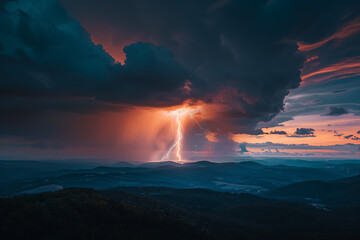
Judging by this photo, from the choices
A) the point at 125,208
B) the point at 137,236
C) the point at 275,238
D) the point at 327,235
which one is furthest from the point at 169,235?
the point at 327,235

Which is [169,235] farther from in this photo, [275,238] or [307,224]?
[307,224]

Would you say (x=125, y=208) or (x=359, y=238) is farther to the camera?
(x=359, y=238)

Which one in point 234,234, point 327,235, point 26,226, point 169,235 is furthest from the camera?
point 327,235

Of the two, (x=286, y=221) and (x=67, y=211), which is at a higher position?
(x=67, y=211)

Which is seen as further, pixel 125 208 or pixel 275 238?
pixel 275 238

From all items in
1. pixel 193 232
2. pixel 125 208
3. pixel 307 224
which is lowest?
pixel 307 224

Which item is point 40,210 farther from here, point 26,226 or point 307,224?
point 307,224

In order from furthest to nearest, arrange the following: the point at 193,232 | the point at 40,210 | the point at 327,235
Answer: the point at 327,235, the point at 193,232, the point at 40,210

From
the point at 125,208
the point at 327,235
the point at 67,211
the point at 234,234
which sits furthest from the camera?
the point at 327,235

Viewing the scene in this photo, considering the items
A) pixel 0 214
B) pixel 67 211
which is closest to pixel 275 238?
pixel 67 211
